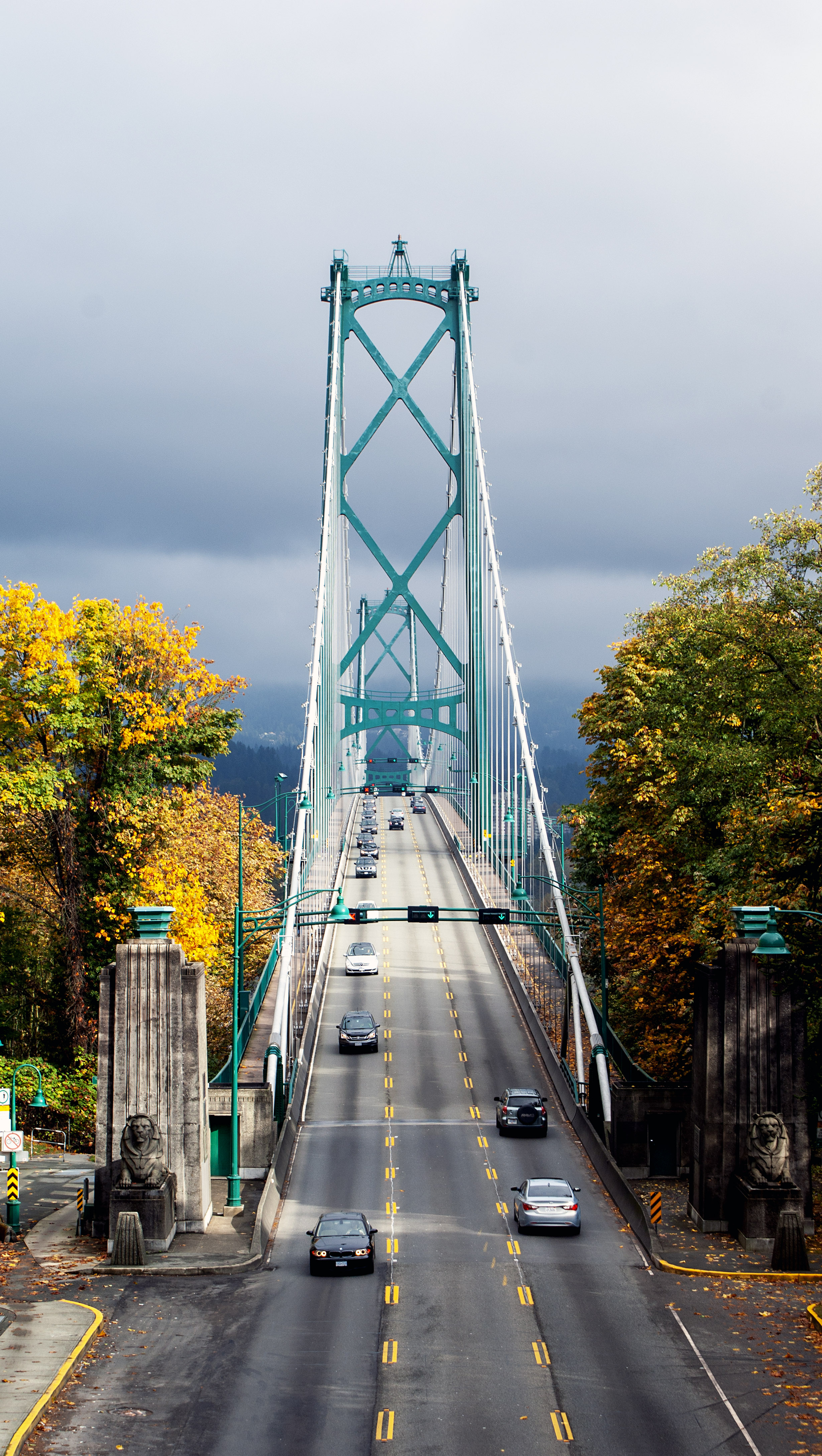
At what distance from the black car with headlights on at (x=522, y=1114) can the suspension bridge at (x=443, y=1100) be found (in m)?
0.39

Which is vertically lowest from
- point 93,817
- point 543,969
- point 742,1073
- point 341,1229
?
point 341,1229

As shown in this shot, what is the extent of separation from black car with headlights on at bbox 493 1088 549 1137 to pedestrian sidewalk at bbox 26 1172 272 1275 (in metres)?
9.24

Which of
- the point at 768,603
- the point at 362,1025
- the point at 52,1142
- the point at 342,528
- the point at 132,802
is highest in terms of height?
the point at 342,528

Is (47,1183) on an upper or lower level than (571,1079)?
lower

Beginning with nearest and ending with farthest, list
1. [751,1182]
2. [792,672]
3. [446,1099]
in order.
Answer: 1. [751,1182]
2. [792,672]
3. [446,1099]

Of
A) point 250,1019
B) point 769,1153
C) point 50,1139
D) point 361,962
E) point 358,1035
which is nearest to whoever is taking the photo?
point 769,1153

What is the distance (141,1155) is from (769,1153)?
1479 centimetres

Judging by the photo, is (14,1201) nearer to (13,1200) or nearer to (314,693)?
(13,1200)

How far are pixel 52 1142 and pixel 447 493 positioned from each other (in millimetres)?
75594

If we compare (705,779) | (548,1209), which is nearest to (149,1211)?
(548,1209)

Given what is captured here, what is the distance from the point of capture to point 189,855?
5259 centimetres

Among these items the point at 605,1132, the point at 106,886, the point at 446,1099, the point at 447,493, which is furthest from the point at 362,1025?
the point at 447,493

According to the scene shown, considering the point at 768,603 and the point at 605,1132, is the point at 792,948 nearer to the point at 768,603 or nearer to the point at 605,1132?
the point at 768,603

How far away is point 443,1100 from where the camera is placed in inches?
1895
